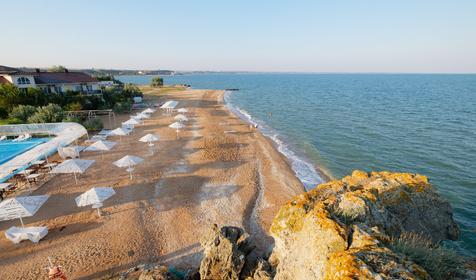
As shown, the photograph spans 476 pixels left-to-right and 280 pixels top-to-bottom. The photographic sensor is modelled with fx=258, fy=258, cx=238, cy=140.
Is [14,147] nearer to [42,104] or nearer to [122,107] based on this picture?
[42,104]

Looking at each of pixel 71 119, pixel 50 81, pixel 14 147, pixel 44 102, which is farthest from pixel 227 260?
pixel 50 81

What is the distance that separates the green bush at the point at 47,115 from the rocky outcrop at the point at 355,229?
3218 cm

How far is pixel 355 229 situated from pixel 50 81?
155 feet

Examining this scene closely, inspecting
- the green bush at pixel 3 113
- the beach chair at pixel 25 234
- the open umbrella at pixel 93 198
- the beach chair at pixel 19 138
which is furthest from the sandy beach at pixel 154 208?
the green bush at pixel 3 113

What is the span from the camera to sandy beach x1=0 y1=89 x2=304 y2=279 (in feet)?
36.7

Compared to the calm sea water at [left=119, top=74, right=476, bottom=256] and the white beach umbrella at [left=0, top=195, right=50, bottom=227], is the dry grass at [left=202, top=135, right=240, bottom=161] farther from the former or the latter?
the white beach umbrella at [left=0, top=195, right=50, bottom=227]

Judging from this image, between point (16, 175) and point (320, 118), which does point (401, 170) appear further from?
point (16, 175)

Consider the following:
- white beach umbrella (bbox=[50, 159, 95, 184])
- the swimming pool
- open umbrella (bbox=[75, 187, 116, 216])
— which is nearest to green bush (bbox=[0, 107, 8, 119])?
the swimming pool

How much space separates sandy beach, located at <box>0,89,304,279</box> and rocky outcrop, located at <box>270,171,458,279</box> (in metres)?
4.90

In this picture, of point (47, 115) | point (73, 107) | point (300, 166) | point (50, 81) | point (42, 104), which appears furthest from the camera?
point (50, 81)

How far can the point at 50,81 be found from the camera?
39312 millimetres

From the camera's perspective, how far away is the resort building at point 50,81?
117 ft

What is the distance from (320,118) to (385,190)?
35.1 m

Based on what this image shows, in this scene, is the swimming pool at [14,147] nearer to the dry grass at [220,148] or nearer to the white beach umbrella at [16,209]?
the white beach umbrella at [16,209]
